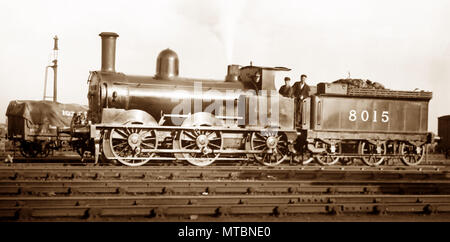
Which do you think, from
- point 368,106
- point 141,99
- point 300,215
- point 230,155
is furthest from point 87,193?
point 368,106

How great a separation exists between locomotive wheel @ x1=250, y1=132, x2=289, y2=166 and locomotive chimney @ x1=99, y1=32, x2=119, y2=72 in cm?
427

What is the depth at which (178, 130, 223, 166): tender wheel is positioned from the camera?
12.1 metres

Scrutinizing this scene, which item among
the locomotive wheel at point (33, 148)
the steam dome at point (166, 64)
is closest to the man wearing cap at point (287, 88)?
the steam dome at point (166, 64)

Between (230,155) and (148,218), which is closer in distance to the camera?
(148,218)

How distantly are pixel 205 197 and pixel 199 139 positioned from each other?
5409 millimetres

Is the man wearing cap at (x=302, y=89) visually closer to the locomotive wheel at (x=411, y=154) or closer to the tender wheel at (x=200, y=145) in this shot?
the tender wheel at (x=200, y=145)

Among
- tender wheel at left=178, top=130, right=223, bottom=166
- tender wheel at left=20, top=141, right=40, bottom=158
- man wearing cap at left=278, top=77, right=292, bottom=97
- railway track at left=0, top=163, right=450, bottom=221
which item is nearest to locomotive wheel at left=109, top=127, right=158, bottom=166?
tender wheel at left=178, top=130, right=223, bottom=166

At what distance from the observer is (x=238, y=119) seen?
1273 centimetres
